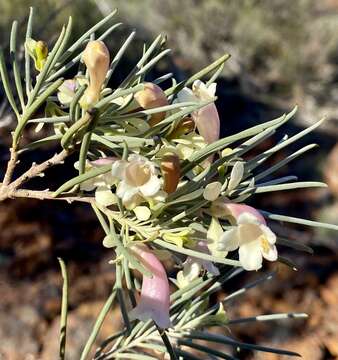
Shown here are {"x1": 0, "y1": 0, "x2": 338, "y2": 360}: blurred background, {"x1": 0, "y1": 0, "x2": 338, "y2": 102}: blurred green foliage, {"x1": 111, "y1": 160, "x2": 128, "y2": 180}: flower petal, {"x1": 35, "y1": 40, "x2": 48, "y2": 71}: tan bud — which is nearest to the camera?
{"x1": 111, "y1": 160, "x2": 128, "y2": 180}: flower petal

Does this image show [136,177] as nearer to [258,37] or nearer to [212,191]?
[212,191]

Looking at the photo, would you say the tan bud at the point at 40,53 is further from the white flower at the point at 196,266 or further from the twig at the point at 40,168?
the white flower at the point at 196,266

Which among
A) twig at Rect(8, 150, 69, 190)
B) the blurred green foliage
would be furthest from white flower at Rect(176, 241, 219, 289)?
the blurred green foliage

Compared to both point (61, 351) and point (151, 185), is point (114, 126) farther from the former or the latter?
point (61, 351)

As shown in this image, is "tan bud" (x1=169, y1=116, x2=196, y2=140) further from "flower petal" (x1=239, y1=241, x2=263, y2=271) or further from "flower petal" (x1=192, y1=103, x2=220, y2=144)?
"flower petal" (x1=239, y1=241, x2=263, y2=271)

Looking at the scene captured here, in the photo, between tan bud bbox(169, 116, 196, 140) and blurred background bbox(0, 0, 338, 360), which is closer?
tan bud bbox(169, 116, 196, 140)

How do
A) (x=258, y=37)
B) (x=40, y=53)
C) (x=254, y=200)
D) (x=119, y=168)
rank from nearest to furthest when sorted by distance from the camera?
(x=119, y=168) → (x=40, y=53) → (x=254, y=200) → (x=258, y=37)

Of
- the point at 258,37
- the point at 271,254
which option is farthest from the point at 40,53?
the point at 258,37
